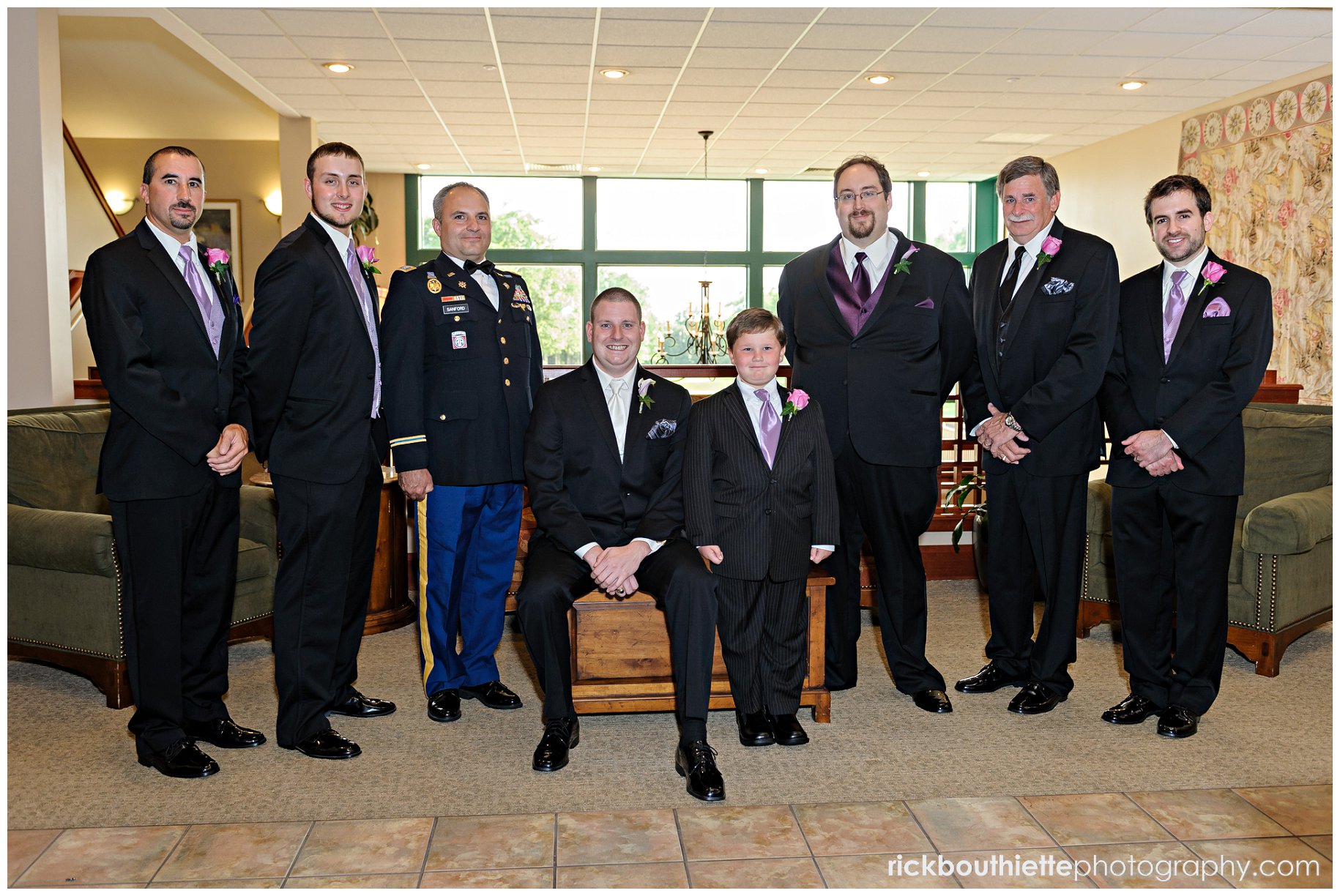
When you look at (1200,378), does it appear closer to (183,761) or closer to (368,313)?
(368,313)

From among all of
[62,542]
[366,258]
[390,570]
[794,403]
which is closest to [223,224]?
[390,570]

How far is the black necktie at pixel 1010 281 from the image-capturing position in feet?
11.1

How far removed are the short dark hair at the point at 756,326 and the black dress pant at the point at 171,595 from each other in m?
1.57

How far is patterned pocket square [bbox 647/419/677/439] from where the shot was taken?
10.7 feet

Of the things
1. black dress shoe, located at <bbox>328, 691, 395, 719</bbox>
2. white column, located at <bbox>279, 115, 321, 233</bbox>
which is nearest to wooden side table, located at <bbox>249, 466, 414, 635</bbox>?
black dress shoe, located at <bbox>328, 691, 395, 719</bbox>

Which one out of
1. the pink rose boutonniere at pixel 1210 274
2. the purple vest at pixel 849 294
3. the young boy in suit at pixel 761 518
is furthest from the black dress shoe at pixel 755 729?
the pink rose boutonniere at pixel 1210 274

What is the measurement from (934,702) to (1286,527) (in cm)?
153

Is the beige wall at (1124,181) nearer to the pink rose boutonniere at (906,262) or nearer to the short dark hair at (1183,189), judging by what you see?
the short dark hair at (1183,189)

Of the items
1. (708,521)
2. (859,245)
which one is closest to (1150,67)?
(859,245)

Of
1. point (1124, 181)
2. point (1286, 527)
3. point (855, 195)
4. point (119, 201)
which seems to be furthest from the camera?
point (119, 201)

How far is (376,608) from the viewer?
14.7 ft

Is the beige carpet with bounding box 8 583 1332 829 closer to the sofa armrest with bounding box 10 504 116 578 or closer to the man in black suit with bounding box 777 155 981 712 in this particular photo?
the man in black suit with bounding box 777 155 981 712

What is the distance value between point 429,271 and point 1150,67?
267 inches

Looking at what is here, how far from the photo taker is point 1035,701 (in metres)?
3.39
